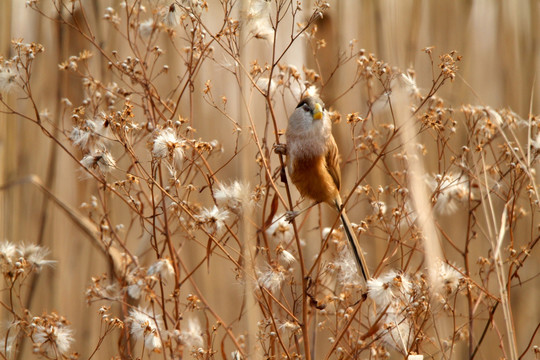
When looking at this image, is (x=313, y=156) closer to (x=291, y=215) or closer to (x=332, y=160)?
(x=332, y=160)

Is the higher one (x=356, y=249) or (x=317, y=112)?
(x=317, y=112)

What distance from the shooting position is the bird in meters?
1.90

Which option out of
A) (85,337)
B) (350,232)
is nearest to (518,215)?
(350,232)

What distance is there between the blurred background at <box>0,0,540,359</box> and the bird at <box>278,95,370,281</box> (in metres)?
0.52

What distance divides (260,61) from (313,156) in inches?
29.7

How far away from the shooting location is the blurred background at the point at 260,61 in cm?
249

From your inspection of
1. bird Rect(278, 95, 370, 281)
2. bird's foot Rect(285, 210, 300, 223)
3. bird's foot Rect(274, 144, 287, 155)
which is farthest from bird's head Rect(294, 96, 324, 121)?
bird's foot Rect(285, 210, 300, 223)

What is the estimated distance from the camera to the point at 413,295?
1.71 m

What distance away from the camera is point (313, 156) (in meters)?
1.98

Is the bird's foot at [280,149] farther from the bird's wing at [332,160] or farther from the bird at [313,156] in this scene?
the bird's wing at [332,160]

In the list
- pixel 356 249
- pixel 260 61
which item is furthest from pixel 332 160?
pixel 260 61

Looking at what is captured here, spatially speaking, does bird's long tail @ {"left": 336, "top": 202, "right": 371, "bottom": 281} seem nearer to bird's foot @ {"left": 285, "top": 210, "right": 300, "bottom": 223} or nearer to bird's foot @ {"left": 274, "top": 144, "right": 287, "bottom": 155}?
bird's foot @ {"left": 285, "top": 210, "right": 300, "bottom": 223}

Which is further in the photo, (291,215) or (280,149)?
(280,149)

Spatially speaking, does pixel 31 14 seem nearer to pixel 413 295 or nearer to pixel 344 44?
pixel 344 44
